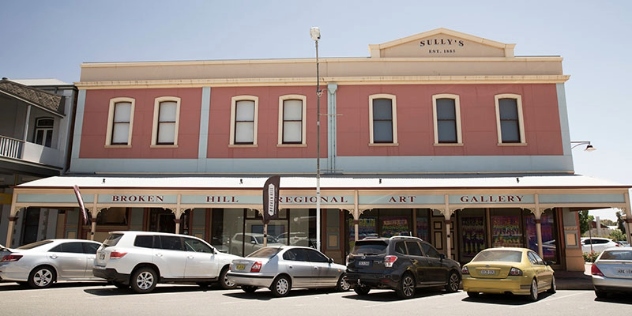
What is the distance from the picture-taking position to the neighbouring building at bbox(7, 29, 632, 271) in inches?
764

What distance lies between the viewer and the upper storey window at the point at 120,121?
20734 millimetres

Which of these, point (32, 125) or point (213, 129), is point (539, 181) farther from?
point (32, 125)

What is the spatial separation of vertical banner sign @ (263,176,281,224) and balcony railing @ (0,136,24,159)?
1039cm

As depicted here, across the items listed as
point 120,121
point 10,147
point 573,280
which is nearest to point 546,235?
point 573,280

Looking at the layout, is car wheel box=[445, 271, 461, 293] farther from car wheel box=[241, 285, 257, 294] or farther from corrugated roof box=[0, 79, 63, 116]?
corrugated roof box=[0, 79, 63, 116]

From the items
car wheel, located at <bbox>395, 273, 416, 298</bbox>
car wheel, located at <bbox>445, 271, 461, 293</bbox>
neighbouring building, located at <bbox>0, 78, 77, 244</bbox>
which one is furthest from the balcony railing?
car wheel, located at <bbox>445, 271, 461, 293</bbox>

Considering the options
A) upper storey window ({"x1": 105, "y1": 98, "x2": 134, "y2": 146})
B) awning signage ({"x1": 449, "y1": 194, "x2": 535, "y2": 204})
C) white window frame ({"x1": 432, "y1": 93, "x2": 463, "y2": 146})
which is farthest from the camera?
upper storey window ({"x1": 105, "y1": 98, "x2": 134, "y2": 146})

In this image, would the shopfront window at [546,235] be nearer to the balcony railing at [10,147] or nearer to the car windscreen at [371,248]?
the car windscreen at [371,248]

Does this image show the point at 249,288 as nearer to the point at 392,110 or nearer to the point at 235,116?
the point at 235,116

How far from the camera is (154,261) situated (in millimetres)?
12375

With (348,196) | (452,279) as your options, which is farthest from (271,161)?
(452,279)

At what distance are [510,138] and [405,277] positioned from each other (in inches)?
417

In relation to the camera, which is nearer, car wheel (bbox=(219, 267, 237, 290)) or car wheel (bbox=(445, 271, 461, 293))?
car wheel (bbox=(445, 271, 461, 293))

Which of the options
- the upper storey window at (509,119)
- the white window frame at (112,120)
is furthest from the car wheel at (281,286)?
the upper storey window at (509,119)
